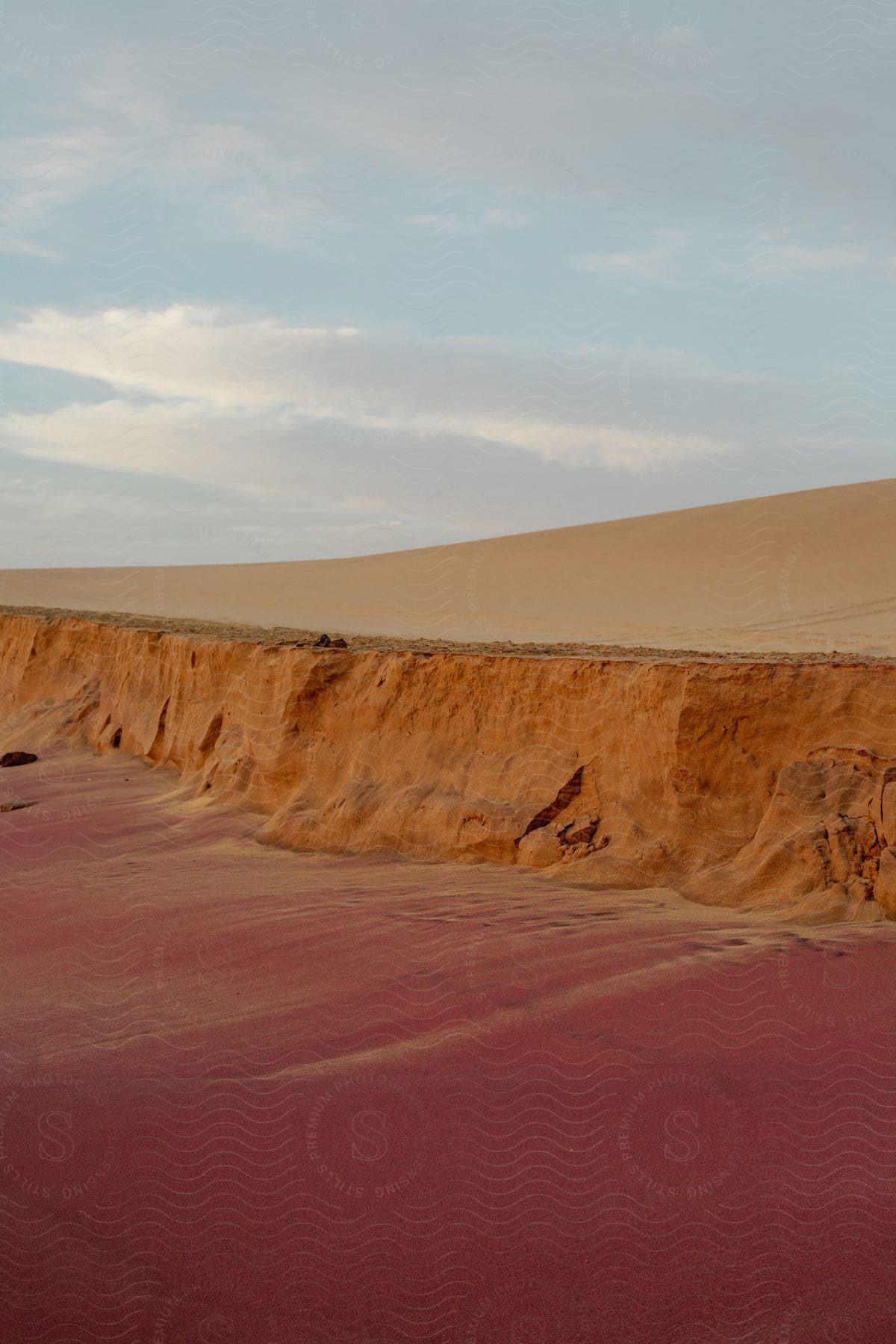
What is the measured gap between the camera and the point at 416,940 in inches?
221

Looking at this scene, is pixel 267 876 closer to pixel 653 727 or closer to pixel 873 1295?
pixel 653 727

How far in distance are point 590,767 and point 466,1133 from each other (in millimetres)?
3022

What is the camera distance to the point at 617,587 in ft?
92.5

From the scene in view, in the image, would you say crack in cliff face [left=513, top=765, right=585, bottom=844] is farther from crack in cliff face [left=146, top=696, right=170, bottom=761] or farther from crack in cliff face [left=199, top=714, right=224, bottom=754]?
crack in cliff face [left=146, top=696, right=170, bottom=761]

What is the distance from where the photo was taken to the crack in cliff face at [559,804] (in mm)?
6727

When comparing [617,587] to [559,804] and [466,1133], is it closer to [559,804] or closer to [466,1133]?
[559,804]

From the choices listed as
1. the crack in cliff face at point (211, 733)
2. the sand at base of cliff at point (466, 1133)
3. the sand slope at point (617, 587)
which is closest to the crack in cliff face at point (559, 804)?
the sand at base of cliff at point (466, 1133)

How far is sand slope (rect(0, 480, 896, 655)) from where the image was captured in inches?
828

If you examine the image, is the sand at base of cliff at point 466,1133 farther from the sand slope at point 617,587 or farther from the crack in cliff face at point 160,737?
the sand slope at point 617,587

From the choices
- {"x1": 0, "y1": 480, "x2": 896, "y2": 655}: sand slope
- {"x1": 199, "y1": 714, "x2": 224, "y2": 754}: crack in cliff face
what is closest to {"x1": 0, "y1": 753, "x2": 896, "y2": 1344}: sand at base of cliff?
{"x1": 199, "y1": 714, "x2": 224, "y2": 754}: crack in cliff face

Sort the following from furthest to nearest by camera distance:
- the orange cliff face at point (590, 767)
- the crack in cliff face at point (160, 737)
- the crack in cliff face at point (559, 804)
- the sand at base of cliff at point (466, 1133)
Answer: the crack in cliff face at point (160, 737)
the crack in cliff face at point (559, 804)
the orange cliff face at point (590, 767)
the sand at base of cliff at point (466, 1133)

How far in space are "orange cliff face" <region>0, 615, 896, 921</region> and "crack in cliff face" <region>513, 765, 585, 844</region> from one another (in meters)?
0.01

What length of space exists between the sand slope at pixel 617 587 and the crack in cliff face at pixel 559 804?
8748mm

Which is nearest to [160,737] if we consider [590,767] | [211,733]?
[211,733]
